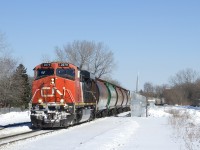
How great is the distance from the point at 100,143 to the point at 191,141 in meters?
3.68

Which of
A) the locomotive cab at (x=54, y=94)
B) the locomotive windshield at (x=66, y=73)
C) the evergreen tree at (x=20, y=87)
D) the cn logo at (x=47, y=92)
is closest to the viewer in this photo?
the locomotive cab at (x=54, y=94)

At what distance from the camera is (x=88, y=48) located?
Answer: 88.4 metres

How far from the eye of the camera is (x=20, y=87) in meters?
64.0

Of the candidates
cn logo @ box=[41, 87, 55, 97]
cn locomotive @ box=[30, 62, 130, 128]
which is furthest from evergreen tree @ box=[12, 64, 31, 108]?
cn logo @ box=[41, 87, 55, 97]

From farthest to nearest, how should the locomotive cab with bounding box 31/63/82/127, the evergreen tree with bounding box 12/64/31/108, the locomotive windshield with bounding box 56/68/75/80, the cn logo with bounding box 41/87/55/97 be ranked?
the evergreen tree with bounding box 12/64/31/108
the locomotive windshield with bounding box 56/68/75/80
the cn logo with bounding box 41/87/55/97
the locomotive cab with bounding box 31/63/82/127

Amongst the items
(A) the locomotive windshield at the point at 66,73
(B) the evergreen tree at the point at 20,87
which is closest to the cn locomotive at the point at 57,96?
(A) the locomotive windshield at the point at 66,73

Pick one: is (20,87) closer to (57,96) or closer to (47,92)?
(47,92)

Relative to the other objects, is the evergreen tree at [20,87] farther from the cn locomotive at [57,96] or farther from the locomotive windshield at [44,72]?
the locomotive windshield at [44,72]

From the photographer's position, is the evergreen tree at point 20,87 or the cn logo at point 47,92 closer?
the cn logo at point 47,92

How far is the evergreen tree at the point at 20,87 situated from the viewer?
62.2 meters

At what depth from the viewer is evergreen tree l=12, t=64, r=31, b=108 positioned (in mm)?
62250

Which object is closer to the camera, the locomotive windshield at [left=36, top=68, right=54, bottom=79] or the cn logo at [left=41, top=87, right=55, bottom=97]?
the cn logo at [left=41, top=87, right=55, bottom=97]

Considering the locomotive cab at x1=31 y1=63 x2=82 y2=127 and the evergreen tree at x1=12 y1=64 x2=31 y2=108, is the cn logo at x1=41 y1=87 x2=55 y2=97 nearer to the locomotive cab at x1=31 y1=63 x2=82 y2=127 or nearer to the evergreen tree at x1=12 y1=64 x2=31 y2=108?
the locomotive cab at x1=31 y1=63 x2=82 y2=127

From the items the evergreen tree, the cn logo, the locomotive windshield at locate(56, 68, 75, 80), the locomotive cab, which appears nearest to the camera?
A: the locomotive cab
